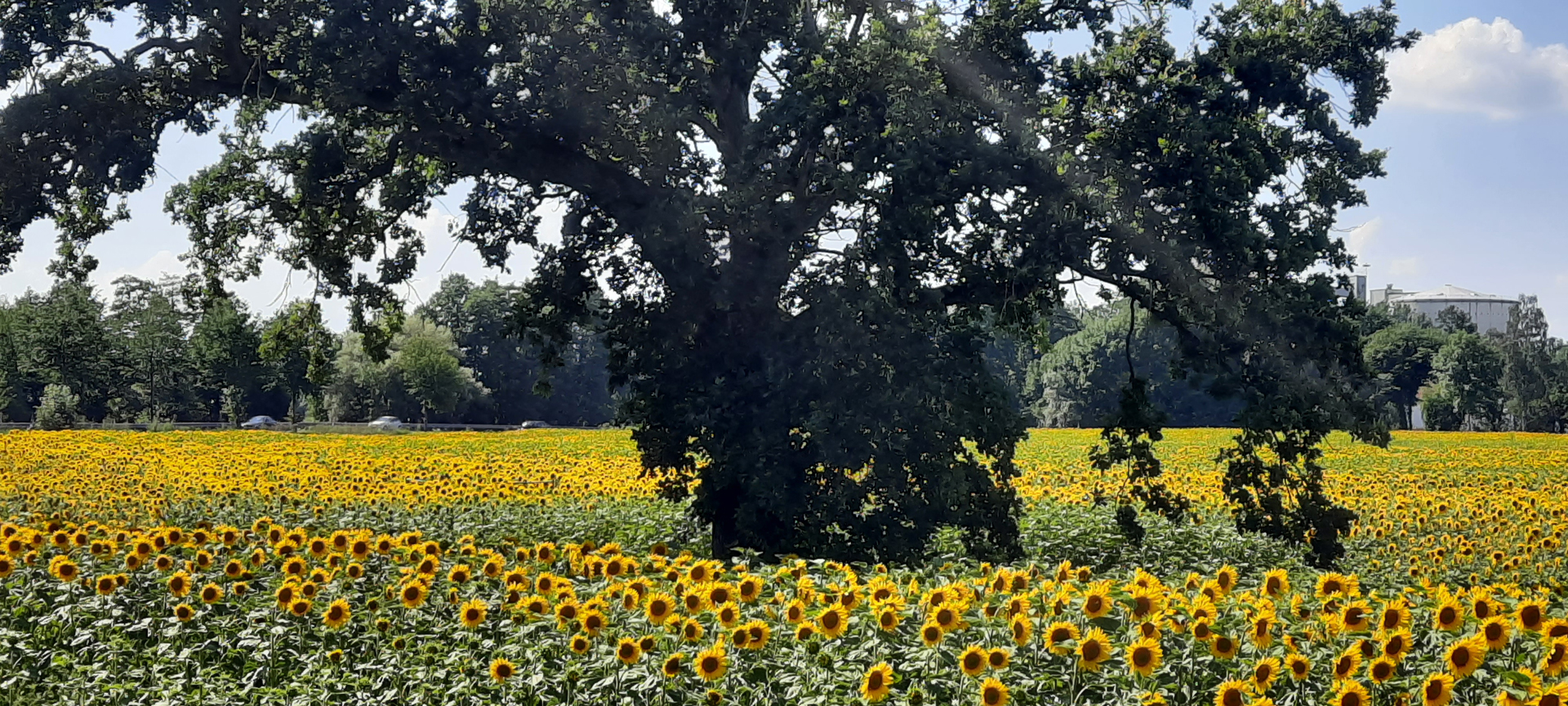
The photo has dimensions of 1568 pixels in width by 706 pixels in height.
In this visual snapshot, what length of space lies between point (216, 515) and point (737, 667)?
29.7 ft

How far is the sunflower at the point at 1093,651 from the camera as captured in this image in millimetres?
5023

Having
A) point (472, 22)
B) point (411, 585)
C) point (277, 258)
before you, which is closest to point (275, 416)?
point (277, 258)

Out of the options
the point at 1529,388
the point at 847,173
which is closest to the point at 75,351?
the point at 847,173

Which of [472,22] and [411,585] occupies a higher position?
[472,22]

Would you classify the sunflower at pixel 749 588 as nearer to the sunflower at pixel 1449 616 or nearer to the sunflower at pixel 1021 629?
the sunflower at pixel 1021 629

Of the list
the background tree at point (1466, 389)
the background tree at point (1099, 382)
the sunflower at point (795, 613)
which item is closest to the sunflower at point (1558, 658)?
the sunflower at point (795, 613)

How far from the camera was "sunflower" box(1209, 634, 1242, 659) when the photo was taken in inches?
207

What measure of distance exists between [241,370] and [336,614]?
5063 cm

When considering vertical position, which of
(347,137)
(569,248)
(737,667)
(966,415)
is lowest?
(737,667)

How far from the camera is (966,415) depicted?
1145 centimetres

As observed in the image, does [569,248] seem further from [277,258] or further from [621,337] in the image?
[277,258]

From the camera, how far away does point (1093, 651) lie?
198 inches

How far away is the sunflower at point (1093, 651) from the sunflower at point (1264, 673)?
0.54 metres

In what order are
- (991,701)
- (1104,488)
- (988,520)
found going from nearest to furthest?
(991,701) < (988,520) < (1104,488)
